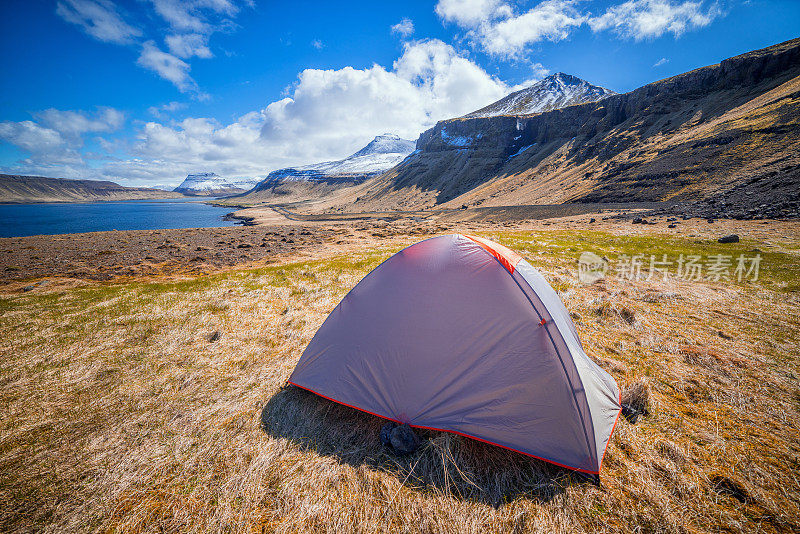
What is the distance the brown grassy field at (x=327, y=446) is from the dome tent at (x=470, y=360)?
0.37m

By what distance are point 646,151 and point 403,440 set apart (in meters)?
98.2

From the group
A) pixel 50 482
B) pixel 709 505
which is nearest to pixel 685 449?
pixel 709 505

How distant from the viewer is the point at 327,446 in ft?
14.5

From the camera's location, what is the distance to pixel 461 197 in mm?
111438

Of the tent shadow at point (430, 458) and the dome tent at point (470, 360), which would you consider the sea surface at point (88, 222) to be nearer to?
the dome tent at point (470, 360)

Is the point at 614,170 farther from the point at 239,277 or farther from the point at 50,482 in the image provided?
the point at 50,482

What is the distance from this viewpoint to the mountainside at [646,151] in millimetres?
42334

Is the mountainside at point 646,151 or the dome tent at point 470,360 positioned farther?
the mountainside at point 646,151

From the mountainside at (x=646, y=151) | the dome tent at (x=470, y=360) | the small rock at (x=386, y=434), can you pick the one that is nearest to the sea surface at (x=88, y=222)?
the mountainside at (x=646, y=151)

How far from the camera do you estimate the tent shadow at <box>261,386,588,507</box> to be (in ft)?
12.2

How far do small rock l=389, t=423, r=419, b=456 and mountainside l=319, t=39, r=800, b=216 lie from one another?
4328 cm

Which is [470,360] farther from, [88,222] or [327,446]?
[88,222]

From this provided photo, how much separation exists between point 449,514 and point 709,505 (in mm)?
3348

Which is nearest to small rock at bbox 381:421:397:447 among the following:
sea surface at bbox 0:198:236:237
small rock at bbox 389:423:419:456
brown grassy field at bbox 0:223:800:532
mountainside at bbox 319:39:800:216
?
small rock at bbox 389:423:419:456
